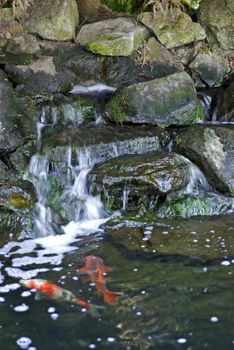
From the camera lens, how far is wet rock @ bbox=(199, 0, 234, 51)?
37.4 feet

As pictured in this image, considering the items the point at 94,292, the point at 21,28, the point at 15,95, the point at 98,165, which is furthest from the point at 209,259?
the point at 21,28

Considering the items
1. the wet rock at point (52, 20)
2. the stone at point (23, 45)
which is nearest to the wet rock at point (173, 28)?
the wet rock at point (52, 20)

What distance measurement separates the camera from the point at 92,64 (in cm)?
1038

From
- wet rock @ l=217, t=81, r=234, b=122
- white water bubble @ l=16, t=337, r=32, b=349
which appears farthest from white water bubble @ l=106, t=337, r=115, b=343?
wet rock @ l=217, t=81, r=234, b=122

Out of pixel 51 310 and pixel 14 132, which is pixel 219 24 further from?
pixel 51 310

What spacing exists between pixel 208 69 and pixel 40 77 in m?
3.80

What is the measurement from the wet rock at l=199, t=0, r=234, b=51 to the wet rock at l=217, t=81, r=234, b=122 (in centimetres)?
165

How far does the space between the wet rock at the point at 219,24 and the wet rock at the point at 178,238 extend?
213 inches

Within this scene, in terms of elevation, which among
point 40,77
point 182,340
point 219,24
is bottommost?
point 182,340

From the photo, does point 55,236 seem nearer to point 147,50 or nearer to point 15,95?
point 15,95

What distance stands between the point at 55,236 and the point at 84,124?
9.60 ft

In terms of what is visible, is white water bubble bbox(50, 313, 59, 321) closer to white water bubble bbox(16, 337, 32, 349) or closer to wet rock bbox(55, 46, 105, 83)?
white water bubble bbox(16, 337, 32, 349)

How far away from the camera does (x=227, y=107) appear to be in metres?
10.0

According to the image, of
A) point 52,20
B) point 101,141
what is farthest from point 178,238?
point 52,20
